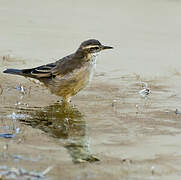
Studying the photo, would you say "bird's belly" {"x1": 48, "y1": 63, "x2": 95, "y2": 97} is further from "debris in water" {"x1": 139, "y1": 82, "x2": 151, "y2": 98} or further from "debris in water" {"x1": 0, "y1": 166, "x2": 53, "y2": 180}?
"debris in water" {"x1": 0, "y1": 166, "x2": 53, "y2": 180}

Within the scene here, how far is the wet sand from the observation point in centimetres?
689

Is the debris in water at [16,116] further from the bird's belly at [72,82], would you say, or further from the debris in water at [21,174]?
the debris in water at [21,174]

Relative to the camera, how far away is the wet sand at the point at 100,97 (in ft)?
22.6

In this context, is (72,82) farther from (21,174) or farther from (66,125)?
(21,174)

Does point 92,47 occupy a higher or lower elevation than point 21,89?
higher

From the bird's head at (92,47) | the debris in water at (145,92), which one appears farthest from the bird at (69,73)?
the debris in water at (145,92)

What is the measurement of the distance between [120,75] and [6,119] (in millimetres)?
3433

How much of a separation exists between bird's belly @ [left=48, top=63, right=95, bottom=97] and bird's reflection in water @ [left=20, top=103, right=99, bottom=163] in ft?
1.01

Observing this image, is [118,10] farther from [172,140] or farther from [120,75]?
[172,140]

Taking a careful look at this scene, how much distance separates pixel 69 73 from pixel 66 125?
168 centimetres

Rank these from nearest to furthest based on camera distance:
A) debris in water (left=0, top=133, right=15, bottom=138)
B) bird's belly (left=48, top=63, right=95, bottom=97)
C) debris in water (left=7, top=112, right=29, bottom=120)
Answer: debris in water (left=0, top=133, right=15, bottom=138) → debris in water (left=7, top=112, right=29, bottom=120) → bird's belly (left=48, top=63, right=95, bottom=97)

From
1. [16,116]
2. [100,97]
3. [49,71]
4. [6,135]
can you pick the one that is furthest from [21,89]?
[6,135]

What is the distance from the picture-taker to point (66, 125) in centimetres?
848

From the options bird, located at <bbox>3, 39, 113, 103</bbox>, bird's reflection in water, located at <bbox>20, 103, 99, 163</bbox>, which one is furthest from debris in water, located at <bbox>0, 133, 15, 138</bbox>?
bird, located at <bbox>3, 39, 113, 103</bbox>
